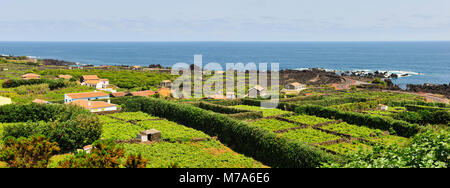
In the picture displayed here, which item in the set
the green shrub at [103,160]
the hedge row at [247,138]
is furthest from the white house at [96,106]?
the green shrub at [103,160]

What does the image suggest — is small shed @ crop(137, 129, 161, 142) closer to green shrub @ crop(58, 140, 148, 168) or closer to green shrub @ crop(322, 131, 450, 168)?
green shrub @ crop(58, 140, 148, 168)

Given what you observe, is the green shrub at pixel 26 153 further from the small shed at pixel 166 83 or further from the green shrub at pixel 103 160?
the small shed at pixel 166 83

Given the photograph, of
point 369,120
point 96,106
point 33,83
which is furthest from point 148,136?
point 33,83

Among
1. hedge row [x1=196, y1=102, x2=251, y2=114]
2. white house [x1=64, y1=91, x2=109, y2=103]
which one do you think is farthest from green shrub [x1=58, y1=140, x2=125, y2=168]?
white house [x1=64, y1=91, x2=109, y2=103]

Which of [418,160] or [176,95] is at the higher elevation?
[418,160]

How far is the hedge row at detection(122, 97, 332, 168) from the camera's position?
86.6 feet

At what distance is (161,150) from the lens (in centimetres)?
3150

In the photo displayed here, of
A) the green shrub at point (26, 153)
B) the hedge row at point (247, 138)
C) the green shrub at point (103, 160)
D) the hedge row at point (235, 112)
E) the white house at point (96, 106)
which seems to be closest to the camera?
the green shrub at point (103, 160)

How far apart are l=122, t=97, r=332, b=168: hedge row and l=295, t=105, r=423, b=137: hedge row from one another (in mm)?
15331

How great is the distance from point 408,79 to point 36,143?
398ft

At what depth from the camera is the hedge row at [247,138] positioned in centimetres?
2640

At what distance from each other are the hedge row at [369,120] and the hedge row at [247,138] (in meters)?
15.3
